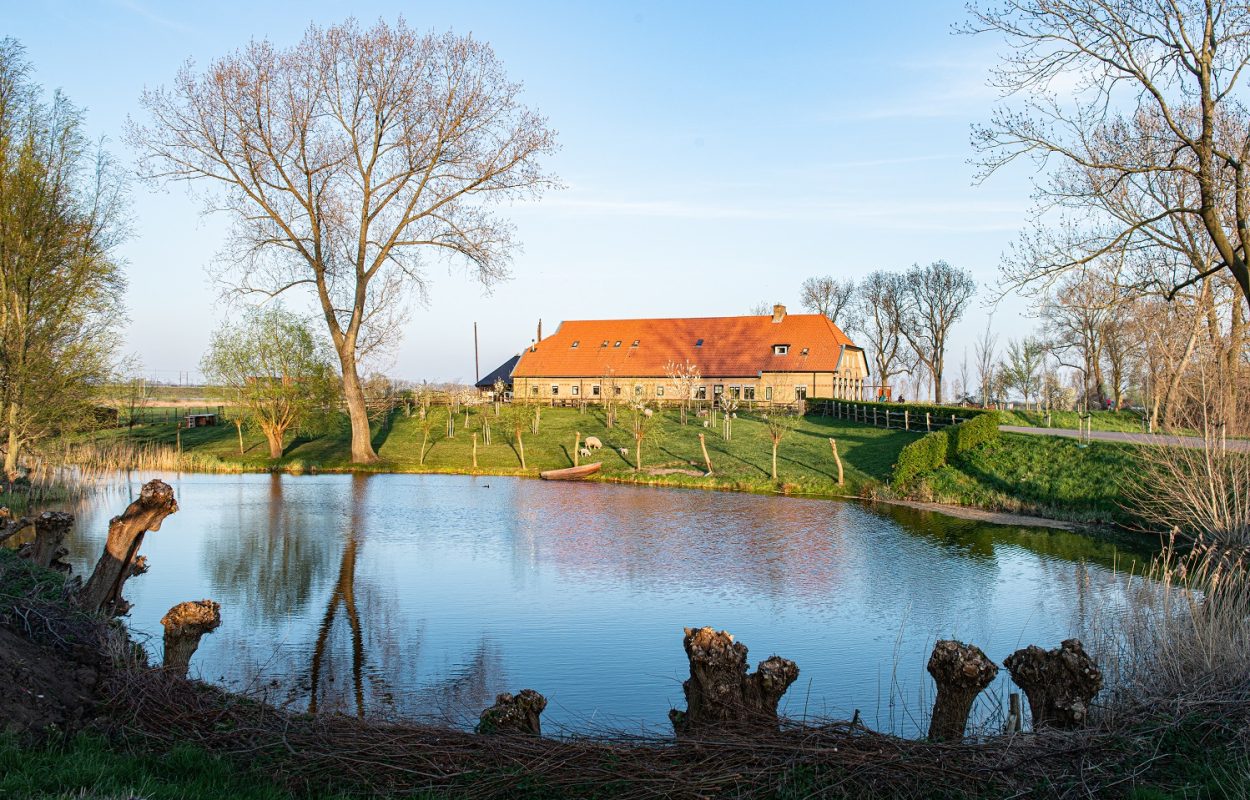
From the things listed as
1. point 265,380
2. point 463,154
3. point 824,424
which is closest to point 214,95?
point 463,154

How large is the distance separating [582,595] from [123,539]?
6.34 metres

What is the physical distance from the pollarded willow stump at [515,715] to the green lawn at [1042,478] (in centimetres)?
1732

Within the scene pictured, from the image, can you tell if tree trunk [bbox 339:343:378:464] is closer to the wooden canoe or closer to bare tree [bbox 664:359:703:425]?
the wooden canoe

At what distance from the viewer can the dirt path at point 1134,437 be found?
12.3 meters

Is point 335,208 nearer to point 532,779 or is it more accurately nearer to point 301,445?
point 301,445

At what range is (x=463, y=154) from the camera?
28625 millimetres

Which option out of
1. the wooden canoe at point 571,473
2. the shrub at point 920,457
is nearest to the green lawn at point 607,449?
the wooden canoe at point 571,473

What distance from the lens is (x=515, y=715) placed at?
5.52m

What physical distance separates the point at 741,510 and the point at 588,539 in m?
5.82

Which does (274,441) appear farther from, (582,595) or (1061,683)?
(1061,683)

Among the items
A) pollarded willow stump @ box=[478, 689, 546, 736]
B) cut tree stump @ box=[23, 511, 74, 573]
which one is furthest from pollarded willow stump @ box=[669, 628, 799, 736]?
cut tree stump @ box=[23, 511, 74, 573]

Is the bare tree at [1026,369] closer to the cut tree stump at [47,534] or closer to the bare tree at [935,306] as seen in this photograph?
the bare tree at [935,306]

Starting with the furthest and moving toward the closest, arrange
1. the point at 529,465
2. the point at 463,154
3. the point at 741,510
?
the point at 529,465 → the point at 463,154 → the point at 741,510

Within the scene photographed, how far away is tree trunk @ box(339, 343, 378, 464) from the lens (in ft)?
97.1
